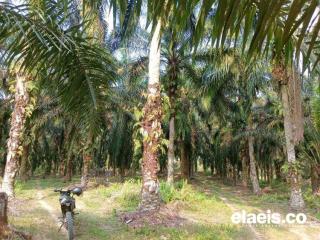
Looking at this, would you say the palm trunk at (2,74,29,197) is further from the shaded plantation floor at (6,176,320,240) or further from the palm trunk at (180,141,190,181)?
the palm trunk at (180,141,190,181)

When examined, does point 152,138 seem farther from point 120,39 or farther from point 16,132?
point 120,39

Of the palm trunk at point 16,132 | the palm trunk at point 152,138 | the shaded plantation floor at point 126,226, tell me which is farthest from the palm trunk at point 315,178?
the palm trunk at point 16,132

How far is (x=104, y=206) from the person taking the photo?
14.4m

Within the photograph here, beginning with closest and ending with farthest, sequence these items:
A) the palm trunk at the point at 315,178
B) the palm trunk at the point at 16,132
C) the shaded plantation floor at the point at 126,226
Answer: the shaded plantation floor at the point at 126,226 → the palm trunk at the point at 16,132 → the palm trunk at the point at 315,178

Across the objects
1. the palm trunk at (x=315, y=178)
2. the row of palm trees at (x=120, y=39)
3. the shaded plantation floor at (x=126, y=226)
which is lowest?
A: the shaded plantation floor at (x=126, y=226)

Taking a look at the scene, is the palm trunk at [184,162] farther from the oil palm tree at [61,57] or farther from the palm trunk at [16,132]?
the oil palm tree at [61,57]

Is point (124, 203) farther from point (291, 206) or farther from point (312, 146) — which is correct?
point (312, 146)

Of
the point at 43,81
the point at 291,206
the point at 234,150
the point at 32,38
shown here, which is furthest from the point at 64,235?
the point at 234,150

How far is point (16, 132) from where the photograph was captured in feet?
44.2

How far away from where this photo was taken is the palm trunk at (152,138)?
12.1m

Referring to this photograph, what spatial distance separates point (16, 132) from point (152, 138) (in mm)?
4810

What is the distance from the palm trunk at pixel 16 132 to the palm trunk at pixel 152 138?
4.28m

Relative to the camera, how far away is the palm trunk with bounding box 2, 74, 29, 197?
43.8 ft

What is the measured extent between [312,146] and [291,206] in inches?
124
